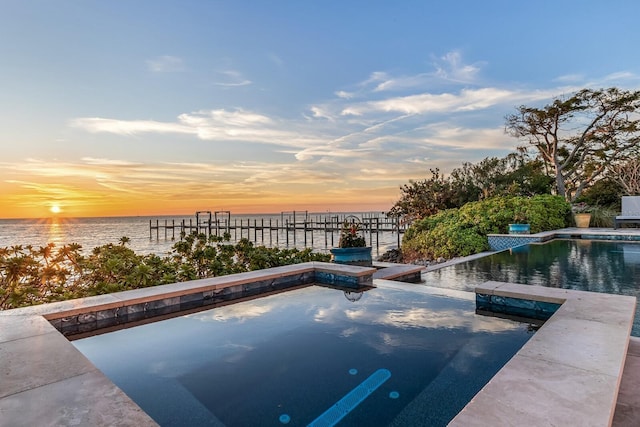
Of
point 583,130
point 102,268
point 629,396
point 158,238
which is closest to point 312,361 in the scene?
point 629,396

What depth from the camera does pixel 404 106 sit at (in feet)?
36.6

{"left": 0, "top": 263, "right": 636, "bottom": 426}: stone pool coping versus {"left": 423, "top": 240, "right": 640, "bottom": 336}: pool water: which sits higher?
Result: {"left": 0, "top": 263, "right": 636, "bottom": 426}: stone pool coping

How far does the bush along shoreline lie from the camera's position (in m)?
4.03

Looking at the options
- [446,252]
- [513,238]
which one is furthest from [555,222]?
[446,252]

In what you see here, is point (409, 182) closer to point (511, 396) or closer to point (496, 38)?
point (496, 38)

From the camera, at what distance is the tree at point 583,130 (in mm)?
17953

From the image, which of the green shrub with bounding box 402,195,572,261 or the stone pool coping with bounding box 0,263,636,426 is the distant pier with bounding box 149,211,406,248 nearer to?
the green shrub with bounding box 402,195,572,261

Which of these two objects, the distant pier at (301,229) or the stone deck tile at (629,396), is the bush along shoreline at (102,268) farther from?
the distant pier at (301,229)

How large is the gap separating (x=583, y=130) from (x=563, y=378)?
2243 centimetres

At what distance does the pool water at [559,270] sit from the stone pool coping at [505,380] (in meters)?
1.22

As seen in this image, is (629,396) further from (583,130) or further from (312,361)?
(583,130)

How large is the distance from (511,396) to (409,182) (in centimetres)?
1755

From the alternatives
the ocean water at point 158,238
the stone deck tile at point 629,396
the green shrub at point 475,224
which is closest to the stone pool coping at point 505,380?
the stone deck tile at point 629,396

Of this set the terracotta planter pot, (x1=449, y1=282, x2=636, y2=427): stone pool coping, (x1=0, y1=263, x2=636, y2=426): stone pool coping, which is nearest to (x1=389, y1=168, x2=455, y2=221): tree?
the terracotta planter pot
